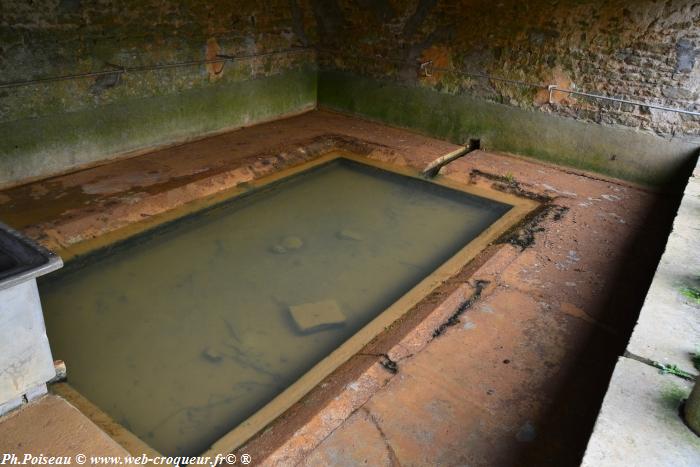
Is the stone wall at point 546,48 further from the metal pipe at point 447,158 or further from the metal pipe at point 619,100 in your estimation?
the metal pipe at point 447,158

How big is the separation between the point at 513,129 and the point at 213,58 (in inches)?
139

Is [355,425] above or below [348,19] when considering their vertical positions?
below

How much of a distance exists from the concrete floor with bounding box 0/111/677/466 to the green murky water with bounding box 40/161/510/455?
378 millimetres

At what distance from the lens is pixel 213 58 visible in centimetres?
623

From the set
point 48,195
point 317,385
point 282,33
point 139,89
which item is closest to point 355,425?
point 317,385

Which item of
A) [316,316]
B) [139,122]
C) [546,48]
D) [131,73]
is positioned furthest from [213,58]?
[316,316]

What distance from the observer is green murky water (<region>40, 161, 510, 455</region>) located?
2934mm

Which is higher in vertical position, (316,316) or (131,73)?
(131,73)

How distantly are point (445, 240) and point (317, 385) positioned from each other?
Answer: 2099mm

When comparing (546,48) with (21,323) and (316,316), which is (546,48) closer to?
(316,316)

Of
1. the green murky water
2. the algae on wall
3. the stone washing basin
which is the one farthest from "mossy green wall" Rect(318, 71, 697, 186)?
the stone washing basin

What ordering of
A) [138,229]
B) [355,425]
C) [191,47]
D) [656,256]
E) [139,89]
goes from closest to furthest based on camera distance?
[355,425]
[656,256]
[138,229]
[139,89]
[191,47]

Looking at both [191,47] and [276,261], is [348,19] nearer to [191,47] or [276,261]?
[191,47]

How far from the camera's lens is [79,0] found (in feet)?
16.0
